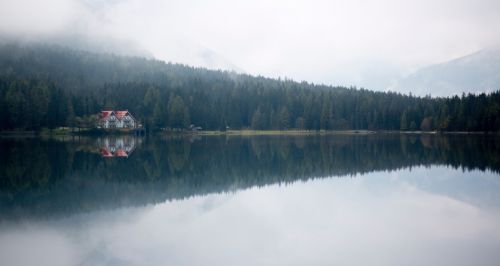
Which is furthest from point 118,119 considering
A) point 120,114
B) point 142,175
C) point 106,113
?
point 142,175

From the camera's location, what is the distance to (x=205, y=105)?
427 ft

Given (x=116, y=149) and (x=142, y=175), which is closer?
(x=142, y=175)

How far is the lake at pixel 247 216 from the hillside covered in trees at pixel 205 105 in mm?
70910

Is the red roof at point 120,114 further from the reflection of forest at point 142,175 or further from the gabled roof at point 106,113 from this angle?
the reflection of forest at point 142,175

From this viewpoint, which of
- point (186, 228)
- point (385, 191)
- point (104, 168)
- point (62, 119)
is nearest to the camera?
point (186, 228)

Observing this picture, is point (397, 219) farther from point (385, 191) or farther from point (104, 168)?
point (104, 168)

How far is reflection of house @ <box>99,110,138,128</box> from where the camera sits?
117 metres

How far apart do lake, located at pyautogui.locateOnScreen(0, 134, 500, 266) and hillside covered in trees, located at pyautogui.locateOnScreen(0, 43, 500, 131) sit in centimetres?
7091

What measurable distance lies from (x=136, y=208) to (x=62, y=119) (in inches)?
3532

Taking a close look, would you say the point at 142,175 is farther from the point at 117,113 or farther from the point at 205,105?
the point at 205,105

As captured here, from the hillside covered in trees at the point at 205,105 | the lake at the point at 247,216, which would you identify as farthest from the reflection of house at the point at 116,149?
the hillside covered in trees at the point at 205,105

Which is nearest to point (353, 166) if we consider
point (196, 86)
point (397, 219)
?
point (397, 219)

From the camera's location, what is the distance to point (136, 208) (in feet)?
66.9

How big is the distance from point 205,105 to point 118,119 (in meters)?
24.3
